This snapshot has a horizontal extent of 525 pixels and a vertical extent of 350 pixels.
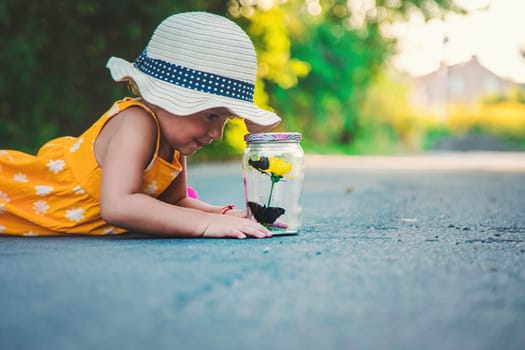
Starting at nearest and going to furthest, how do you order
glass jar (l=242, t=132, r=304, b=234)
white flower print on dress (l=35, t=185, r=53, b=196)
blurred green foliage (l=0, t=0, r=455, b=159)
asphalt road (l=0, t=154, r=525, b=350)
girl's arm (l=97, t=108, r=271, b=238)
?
1. asphalt road (l=0, t=154, r=525, b=350)
2. girl's arm (l=97, t=108, r=271, b=238)
3. glass jar (l=242, t=132, r=304, b=234)
4. white flower print on dress (l=35, t=185, r=53, b=196)
5. blurred green foliage (l=0, t=0, r=455, b=159)

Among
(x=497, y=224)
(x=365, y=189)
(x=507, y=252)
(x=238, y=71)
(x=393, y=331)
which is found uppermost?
(x=238, y=71)

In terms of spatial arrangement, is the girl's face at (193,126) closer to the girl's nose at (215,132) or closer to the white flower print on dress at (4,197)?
the girl's nose at (215,132)

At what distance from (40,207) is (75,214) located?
176mm

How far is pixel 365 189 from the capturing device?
19.9 feet

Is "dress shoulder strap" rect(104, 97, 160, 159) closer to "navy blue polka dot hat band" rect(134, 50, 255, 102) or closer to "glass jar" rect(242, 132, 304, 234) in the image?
"navy blue polka dot hat band" rect(134, 50, 255, 102)

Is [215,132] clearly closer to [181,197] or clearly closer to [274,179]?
[274,179]

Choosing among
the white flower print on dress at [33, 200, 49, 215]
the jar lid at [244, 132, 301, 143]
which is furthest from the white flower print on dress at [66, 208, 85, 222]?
the jar lid at [244, 132, 301, 143]

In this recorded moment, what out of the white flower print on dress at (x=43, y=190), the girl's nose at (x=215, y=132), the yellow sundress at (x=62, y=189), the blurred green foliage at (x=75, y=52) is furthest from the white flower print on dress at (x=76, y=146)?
the blurred green foliage at (x=75, y=52)

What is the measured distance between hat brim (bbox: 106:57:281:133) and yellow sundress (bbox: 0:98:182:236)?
4.0 inches

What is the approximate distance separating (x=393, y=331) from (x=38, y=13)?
6107 millimetres

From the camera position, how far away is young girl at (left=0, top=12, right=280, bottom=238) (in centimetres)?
246

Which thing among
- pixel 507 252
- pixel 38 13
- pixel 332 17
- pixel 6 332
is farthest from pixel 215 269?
pixel 332 17

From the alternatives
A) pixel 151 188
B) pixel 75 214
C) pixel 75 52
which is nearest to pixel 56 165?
pixel 75 214

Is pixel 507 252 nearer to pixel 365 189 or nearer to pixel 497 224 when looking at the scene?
pixel 497 224
